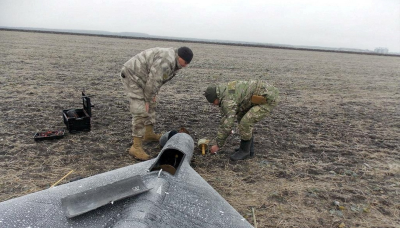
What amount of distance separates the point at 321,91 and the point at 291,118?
6.25 m

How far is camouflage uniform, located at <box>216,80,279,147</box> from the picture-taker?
500 cm

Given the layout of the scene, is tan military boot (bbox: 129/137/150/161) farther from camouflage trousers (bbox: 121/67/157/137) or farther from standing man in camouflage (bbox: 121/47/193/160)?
camouflage trousers (bbox: 121/67/157/137)

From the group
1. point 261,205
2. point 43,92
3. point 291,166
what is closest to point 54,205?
point 261,205

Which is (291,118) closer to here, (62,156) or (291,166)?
(291,166)

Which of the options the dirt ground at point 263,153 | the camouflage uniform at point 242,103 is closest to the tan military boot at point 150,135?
the dirt ground at point 263,153

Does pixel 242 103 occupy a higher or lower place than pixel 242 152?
higher

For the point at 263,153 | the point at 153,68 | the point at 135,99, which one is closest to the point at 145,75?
the point at 153,68

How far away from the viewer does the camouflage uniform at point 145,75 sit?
4863 millimetres

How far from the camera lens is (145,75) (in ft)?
16.9

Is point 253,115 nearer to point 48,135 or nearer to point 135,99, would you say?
point 135,99

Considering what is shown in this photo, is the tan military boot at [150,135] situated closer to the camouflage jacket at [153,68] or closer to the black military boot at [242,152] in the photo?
the camouflage jacket at [153,68]

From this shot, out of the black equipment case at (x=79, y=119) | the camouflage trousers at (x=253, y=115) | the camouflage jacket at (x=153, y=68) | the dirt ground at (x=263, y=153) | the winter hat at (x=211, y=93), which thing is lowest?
the dirt ground at (x=263, y=153)

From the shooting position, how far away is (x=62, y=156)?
5.22m

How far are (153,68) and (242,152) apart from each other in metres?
2.44
